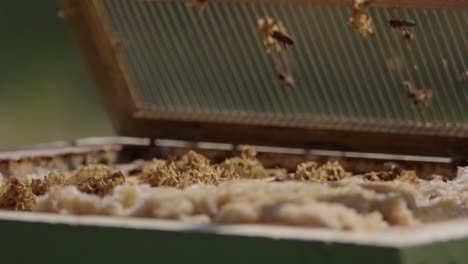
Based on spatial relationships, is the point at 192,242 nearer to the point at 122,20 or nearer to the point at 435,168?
the point at 435,168

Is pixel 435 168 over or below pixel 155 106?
below

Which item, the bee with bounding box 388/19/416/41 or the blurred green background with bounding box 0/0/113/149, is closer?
the bee with bounding box 388/19/416/41

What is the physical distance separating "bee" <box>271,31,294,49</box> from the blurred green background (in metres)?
11.7

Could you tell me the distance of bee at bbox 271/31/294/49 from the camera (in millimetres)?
7004

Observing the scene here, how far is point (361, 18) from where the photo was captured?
6656mm

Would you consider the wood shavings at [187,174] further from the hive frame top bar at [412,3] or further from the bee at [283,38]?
the hive frame top bar at [412,3]

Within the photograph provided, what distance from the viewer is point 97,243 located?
4453mm

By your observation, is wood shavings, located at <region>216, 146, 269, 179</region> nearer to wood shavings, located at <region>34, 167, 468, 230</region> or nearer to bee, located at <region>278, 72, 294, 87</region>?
bee, located at <region>278, 72, 294, 87</region>

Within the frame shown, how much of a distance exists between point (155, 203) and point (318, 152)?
119 inches

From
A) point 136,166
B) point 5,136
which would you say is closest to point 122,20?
point 136,166

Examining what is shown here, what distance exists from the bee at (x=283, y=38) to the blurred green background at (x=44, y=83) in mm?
11675

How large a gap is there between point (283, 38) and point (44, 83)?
43.3 ft

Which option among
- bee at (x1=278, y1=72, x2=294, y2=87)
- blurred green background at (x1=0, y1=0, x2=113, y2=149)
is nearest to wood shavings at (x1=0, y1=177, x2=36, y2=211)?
bee at (x1=278, y1=72, x2=294, y2=87)

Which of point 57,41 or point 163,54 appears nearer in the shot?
point 163,54
